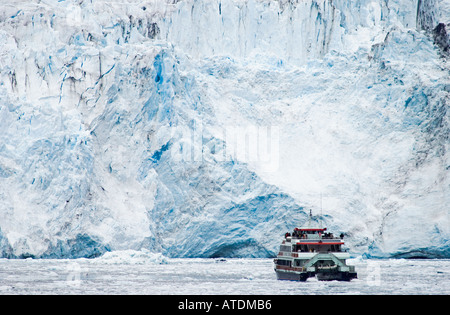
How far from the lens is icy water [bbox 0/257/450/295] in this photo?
18.1 metres

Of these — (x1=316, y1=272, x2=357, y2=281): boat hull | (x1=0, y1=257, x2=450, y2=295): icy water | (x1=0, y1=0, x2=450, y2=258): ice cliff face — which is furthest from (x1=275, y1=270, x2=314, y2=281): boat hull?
(x1=0, y1=0, x2=450, y2=258): ice cliff face

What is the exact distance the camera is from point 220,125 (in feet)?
116

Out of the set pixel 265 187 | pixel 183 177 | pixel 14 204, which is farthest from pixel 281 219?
pixel 14 204

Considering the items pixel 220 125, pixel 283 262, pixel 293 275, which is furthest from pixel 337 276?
pixel 220 125

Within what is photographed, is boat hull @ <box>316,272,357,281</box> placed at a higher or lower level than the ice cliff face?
lower

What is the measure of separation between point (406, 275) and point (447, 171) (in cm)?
1112

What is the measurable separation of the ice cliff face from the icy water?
94.4 inches

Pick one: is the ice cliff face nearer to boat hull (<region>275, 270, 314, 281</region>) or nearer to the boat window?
the boat window

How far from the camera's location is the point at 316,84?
122 feet

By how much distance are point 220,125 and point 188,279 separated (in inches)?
592

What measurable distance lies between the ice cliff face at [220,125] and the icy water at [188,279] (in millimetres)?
2398

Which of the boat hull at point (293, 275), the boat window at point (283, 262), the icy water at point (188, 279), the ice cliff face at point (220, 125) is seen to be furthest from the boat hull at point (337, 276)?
the ice cliff face at point (220, 125)

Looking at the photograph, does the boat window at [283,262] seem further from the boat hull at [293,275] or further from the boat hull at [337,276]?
the boat hull at [337,276]

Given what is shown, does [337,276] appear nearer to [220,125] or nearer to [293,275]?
[293,275]
